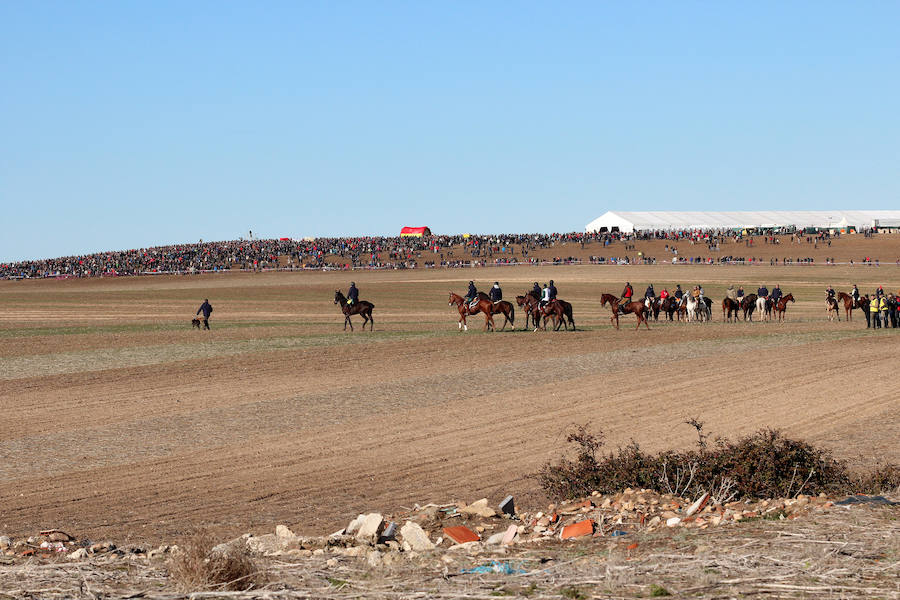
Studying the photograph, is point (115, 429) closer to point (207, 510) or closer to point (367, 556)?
point (207, 510)

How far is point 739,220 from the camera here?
524 feet

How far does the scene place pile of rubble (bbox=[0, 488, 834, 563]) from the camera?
11336mm

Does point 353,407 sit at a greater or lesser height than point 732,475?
lesser

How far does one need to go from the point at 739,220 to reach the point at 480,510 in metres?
153

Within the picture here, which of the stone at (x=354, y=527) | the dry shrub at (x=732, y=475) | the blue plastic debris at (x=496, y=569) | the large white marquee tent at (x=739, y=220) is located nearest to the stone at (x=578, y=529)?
the blue plastic debris at (x=496, y=569)

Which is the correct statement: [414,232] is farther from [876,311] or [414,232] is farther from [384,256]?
[876,311]

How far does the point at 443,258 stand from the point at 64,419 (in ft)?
325

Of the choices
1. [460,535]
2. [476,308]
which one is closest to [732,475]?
[460,535]

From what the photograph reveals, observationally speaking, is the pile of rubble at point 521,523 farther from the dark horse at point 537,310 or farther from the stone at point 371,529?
the dark horse at point 537,310

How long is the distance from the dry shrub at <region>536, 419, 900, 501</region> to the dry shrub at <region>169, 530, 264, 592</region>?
5663mm

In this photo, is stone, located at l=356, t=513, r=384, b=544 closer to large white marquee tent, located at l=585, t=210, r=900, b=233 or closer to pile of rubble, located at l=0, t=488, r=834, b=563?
pile of rubble, located at l=0, t=488, r=834, b=563

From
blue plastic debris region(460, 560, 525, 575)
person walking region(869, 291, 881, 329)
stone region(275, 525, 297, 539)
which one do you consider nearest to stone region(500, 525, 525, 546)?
blue plastic debris region(460, 560, 525, 575)

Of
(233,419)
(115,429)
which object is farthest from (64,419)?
(233,419)

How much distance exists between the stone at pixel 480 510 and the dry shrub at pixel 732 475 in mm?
1150
